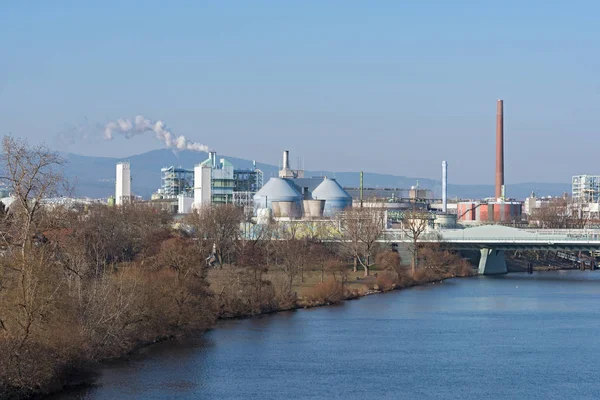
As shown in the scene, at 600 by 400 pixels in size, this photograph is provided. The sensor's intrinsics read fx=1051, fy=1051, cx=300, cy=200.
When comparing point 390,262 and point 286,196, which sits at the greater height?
point 286,196

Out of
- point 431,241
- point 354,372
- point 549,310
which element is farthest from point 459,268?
point 354,372

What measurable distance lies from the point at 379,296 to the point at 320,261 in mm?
7950

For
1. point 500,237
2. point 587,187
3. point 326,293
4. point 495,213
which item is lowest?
point 326,293

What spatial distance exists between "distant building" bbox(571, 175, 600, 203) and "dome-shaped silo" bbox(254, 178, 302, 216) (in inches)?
2955

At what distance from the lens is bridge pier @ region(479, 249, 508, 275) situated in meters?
64.1

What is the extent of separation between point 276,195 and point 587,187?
8925 centimetres

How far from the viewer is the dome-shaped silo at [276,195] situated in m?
88.5

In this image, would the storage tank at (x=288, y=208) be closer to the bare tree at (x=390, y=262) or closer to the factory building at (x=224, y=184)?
the factory building at (x=224, y=184)

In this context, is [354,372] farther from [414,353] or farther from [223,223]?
[223,223]

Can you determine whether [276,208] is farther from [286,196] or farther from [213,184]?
[213,184]

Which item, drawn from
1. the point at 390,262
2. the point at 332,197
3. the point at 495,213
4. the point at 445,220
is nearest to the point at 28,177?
the point at 390,262

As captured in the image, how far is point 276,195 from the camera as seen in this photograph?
292 feet

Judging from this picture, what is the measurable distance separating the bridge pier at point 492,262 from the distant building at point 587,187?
91.5m

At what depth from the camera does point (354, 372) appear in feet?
91.4
